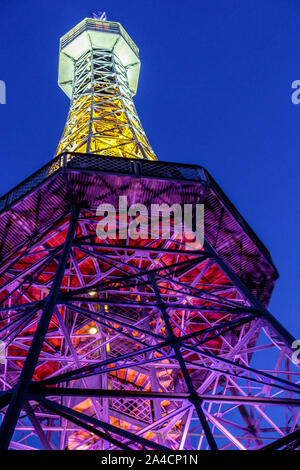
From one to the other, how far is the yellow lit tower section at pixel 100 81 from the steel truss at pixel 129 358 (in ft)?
28.5

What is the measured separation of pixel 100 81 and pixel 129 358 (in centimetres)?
2570

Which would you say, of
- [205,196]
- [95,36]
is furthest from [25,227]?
[95,36]

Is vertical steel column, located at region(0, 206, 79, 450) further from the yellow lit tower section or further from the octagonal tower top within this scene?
the octagonal tower top

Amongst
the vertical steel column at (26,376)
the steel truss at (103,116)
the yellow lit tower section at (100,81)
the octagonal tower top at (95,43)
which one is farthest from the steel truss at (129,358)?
the octagonal tower top at (95,43)

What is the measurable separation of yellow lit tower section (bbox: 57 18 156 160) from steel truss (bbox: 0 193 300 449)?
8.70m

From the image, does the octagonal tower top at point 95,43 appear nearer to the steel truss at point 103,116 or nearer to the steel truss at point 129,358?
the steel truss at point 103,116

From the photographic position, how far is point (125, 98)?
28828mm

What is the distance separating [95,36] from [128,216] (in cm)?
2862

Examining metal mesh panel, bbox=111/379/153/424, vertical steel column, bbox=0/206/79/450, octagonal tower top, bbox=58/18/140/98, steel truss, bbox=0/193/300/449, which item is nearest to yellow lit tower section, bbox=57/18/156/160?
octagonal tower top, bbox=58/18/140/98

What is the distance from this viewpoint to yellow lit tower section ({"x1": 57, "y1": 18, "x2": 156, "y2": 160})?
23094mm

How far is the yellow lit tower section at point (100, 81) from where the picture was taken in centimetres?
2309

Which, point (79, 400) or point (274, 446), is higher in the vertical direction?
point (274, 446)

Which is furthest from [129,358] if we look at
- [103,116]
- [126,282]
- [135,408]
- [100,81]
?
[100,81]

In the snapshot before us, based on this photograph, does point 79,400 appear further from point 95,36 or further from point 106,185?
point 95,36
